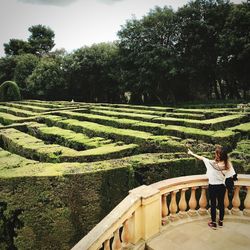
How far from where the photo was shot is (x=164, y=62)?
30.8 metres

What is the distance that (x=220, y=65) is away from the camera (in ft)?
102

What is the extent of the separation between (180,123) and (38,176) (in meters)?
8.73

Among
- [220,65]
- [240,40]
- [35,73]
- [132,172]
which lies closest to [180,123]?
[132,172]

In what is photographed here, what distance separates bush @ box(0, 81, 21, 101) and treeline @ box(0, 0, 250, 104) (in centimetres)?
190

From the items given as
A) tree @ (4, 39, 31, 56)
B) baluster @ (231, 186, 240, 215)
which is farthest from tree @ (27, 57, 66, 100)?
baluster @ (231, 186, 240, 215)

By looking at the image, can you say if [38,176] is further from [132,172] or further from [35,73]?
[35,73]

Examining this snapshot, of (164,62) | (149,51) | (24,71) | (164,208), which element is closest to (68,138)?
(164,208)

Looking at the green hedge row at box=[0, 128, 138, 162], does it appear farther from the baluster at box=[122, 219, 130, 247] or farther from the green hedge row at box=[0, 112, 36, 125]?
the green hedge row at box=[0, 112, 36, 125]

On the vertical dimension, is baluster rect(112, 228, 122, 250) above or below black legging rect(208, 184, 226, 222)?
below

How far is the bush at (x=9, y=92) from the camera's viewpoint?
40.6m

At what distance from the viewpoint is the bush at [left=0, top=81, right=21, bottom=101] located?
133 ft

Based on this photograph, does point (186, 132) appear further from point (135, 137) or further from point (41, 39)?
point (41, 39)

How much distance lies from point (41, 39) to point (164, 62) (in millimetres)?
37799

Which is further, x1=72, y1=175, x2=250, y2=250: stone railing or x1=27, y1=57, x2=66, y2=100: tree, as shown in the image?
x1=27, y1=57, x2=66, y2=100: tree
